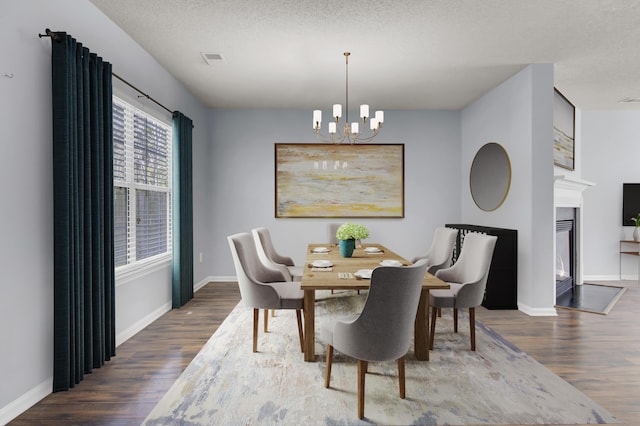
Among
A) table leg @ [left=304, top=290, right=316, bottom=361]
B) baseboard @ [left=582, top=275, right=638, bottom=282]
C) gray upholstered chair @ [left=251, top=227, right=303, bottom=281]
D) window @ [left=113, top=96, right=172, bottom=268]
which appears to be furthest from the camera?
baseboard @ [left=582, top=275, right=638, bottom=282]

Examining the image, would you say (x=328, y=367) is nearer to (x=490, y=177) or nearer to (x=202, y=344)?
(x=202, y=344)

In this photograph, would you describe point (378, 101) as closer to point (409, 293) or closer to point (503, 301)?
point (503, 301)

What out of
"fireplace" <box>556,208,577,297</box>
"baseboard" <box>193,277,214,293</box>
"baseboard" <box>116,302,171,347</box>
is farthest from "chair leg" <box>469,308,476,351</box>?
"baseboard" <box>193,277,214,293</box>

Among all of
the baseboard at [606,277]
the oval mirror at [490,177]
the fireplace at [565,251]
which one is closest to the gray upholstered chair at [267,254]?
the oval mirror at [490,177]

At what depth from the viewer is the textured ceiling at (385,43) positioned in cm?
282

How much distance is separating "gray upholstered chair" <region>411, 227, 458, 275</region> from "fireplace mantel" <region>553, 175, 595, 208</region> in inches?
56.0

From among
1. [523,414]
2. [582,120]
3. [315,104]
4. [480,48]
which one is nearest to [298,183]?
[315,104]

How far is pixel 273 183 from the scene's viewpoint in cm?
580

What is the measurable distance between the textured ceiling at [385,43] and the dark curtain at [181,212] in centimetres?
71

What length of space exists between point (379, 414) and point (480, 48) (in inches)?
133

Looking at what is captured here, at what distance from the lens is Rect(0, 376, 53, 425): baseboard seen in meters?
2.00

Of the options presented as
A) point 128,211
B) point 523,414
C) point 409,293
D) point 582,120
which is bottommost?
point 523,414

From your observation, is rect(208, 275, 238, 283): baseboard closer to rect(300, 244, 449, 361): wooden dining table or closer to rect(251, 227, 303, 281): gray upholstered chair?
rect(251, 227, 303, 281): gray upholstered chair

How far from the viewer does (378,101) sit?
5.38 m
